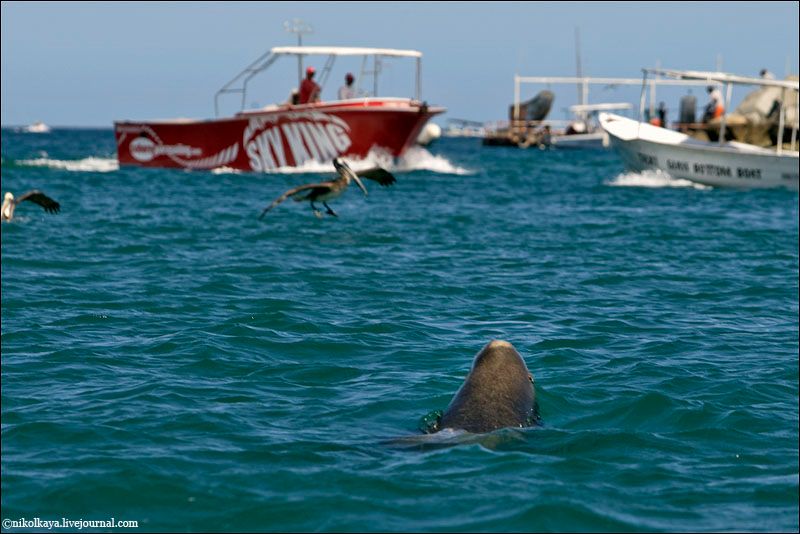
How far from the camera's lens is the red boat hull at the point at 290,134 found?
1255 inches

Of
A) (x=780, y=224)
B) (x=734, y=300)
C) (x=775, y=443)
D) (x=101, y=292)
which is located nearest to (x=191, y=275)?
(x=101, y=292)

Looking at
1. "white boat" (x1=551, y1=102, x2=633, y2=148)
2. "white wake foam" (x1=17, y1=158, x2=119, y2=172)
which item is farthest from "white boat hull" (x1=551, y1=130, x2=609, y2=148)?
"white wake foam" (x1=17, y1=158, x2=119, y2=172)

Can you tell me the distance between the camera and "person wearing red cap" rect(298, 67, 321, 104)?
3291cm

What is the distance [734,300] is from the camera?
12.4m

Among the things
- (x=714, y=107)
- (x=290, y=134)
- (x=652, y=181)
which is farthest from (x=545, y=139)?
(x=652, y=181)

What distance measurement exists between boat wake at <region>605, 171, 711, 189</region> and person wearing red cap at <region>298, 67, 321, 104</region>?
8.68 meters

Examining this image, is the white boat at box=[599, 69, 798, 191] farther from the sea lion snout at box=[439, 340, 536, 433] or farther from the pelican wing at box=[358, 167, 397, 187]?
the sea lion snout at box=[439, 340, 536, 433]

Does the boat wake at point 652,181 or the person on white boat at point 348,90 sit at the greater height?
the person on white boat at point 348,90

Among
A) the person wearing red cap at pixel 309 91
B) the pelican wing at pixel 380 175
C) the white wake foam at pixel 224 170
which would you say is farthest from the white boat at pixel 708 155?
the pelican wing at pixel 380 175

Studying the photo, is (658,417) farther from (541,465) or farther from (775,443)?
(541,465)

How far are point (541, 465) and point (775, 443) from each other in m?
1.70

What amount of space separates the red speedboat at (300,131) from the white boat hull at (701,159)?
216 inches

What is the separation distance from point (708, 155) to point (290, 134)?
462 inches

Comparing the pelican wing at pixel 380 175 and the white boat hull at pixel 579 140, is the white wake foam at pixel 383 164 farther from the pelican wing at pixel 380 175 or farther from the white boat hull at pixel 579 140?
the white boat hull at pixel 579 140
